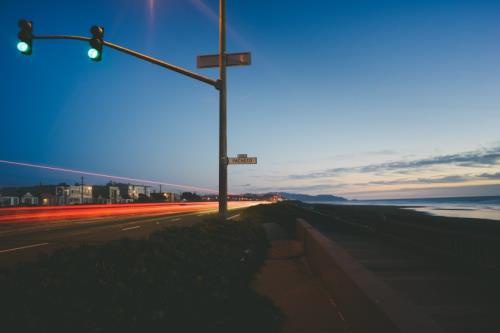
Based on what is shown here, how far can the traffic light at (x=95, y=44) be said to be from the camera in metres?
8.73

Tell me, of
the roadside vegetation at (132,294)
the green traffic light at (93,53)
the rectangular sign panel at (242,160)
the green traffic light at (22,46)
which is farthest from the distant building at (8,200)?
the roadside vegetation at (132,294)

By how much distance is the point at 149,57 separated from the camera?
29.5 ft

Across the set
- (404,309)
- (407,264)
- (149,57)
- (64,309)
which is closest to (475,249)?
(407,264)

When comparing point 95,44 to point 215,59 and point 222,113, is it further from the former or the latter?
point 222,113

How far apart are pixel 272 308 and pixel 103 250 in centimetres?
271

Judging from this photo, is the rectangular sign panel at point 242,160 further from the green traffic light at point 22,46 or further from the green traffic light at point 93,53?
the green traffic light at point 22,46

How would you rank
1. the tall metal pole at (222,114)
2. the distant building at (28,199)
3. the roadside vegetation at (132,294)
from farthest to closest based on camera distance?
the distant building at (28,199) < the tall metal pole at (222,114) < the roadside vegetation at (132,294)

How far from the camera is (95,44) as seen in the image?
28.7 ft

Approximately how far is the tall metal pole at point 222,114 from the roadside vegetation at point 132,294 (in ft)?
11.2

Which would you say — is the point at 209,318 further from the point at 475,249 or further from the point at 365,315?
the point at 475,249

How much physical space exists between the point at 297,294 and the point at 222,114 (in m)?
5.07

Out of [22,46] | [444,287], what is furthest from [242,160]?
[22,46]

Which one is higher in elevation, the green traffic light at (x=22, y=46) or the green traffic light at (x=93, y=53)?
the green traffic light at (x=22, y=46)

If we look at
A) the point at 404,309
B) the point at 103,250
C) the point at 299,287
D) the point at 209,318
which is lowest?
the point at 299,287
